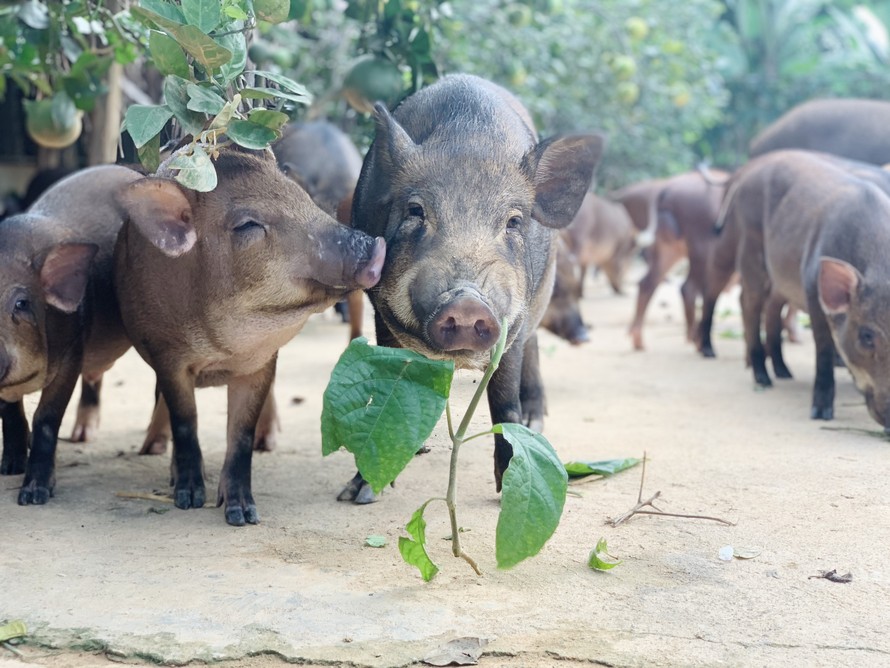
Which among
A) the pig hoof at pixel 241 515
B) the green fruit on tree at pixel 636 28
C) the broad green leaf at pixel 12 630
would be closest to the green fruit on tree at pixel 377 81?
the pig hoof at pixel 241 515

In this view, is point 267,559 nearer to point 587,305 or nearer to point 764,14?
point 587,305

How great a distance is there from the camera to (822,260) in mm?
5371

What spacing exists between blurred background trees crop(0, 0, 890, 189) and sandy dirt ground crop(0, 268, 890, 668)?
1.58 m

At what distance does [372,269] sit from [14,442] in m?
1.85

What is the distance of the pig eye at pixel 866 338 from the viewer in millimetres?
5334

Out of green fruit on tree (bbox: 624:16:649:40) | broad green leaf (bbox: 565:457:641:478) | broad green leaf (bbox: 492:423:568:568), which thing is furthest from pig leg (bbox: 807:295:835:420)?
green fruit on tree (bbox: 624:16:649:40)

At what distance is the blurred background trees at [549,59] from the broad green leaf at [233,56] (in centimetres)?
3

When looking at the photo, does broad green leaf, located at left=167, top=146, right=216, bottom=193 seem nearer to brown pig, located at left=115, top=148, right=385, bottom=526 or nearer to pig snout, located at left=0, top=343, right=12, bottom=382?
brown pig, located at left=115, top=148, right=385, bottom=526

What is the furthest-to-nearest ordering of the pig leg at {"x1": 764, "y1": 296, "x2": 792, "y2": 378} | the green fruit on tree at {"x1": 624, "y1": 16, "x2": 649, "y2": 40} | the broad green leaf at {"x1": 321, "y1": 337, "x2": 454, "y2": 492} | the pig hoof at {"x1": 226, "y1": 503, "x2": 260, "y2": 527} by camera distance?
the green fruit on tree at {"x1": 624, "y1": 16, "x2": 649, "y2": 40}, the pig leg at {"x1": 764, "y1": 296, "x2": 792, "y2": 378}, the pig hoof at {"x1": 226, "y1": 503, "x2": 260, "y2": 527}, the broad green leaf at {"x1": 321, "y1": 337, "x2": 454, "y2": 492}

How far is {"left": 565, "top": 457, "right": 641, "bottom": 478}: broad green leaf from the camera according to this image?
4.33 metres

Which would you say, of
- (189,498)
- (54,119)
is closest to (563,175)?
(189,498)

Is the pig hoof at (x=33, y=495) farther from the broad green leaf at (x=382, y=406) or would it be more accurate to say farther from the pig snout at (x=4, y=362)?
the broad green leaf at (x=382, y=406)

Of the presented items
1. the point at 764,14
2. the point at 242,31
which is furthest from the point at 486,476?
the point at 764,14

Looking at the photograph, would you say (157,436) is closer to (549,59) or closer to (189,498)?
(189,498)
